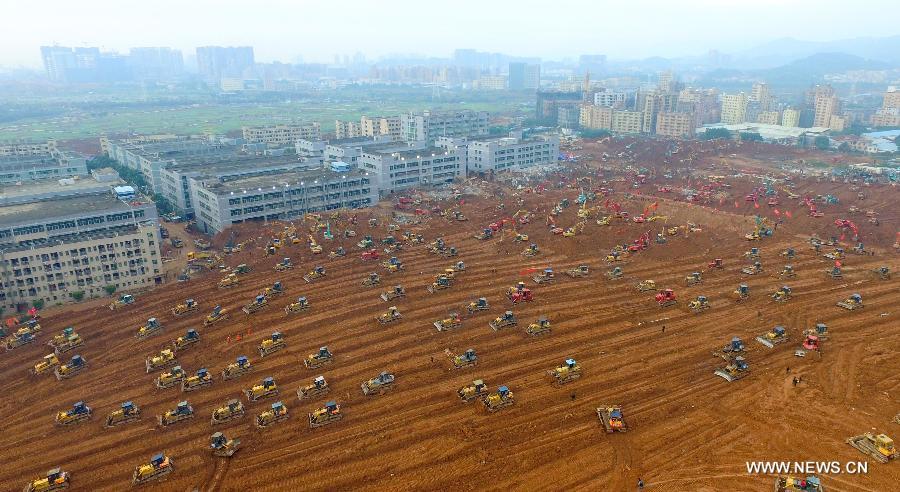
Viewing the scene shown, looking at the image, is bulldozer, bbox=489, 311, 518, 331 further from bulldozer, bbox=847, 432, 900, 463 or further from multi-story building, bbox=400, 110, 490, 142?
multi-story building, bbox=400, 110, 490, 142

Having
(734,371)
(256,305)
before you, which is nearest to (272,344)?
(256,305)

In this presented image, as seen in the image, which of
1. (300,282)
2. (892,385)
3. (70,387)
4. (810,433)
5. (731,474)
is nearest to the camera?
(731,474)

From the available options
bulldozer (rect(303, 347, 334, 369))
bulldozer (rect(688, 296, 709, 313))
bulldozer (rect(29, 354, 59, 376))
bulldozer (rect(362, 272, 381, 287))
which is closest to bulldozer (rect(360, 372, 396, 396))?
bulldozer (rect(303, 347, 334, 369))

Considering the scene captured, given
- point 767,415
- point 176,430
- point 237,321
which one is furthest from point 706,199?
point 176,430

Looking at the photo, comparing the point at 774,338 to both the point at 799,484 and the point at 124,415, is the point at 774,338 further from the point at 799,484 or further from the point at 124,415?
the point at 124,415

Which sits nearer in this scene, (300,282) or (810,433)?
(810,433)

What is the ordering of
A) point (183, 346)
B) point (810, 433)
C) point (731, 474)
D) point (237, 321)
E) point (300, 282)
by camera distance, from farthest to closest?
point (300, 282), point (237, 321), point (183, 346), point (810, 433), point (731, 474)

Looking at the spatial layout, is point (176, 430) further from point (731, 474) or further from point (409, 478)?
point (731, 474)
